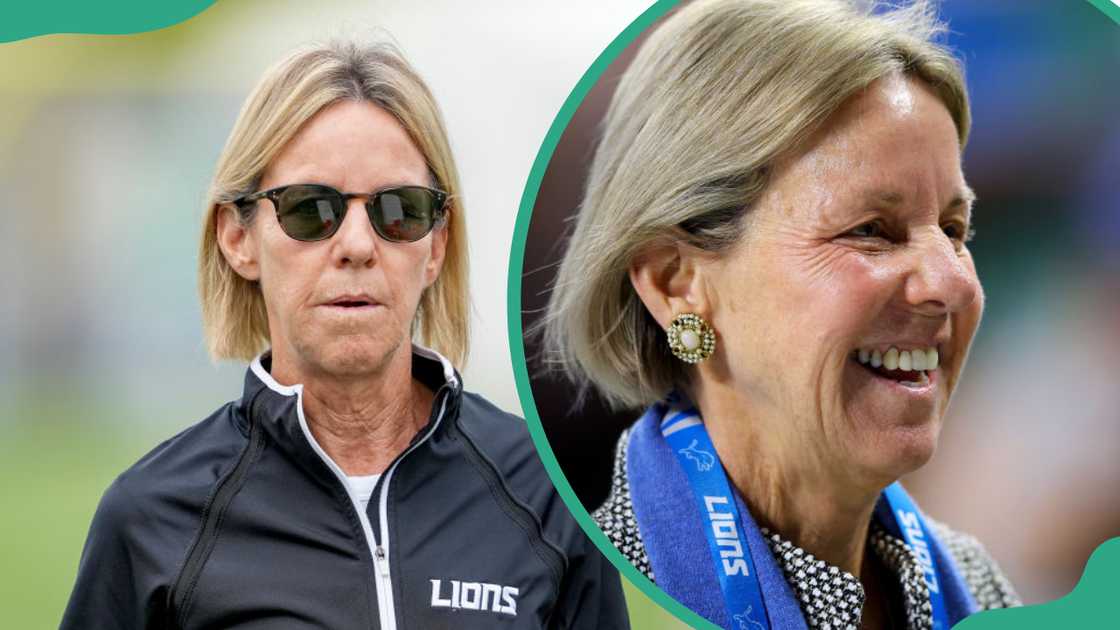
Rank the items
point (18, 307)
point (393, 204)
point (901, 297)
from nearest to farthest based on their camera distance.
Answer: point (901, 297)
point (393, 204)
point (18, 307)

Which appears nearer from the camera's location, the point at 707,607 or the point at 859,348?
the point at 859,348

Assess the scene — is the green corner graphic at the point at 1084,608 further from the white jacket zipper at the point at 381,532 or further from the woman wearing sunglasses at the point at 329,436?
the white jacket zipper at the point at 381,532

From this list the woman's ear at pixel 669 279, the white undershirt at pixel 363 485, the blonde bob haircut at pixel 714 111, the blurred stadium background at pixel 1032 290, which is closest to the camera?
the blonde bob haircut at pixel 714 111

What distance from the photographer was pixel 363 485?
1758 mm

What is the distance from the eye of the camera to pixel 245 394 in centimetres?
176

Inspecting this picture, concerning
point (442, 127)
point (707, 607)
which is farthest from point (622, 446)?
point (442, 127)

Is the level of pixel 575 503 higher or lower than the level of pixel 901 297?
lower

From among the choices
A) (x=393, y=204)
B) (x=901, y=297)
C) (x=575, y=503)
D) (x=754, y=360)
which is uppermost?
(x=393, y=204)

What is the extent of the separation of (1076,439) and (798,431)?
66 centimetres

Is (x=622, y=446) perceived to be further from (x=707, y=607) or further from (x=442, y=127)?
(x=442, y=127)

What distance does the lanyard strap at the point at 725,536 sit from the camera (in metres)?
1.66

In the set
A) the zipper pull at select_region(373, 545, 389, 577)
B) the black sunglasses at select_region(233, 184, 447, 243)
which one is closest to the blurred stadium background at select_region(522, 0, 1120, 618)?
the black sunglasses at select_region(233, 184, 447, 243)

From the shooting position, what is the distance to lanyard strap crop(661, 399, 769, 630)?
1.66m

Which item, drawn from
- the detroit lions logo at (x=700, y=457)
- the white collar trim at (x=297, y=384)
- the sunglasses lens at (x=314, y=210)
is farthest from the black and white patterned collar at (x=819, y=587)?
the sunglasses lens at (x=314, y=210)
